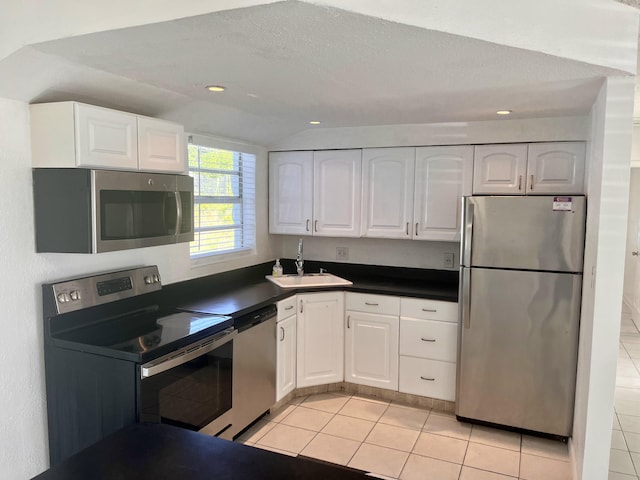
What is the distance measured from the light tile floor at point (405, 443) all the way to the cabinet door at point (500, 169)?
1690 mm

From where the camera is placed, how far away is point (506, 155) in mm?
3494

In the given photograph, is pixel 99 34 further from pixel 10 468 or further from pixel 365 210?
pixel 365 210

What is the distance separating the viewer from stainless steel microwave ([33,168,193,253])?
2.19m

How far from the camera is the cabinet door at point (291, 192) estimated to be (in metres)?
4.12

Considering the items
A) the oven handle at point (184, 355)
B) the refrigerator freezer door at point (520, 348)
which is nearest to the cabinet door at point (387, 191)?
the refrigerator freezer door at point (520, 348)

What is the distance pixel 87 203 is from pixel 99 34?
79 centimetres

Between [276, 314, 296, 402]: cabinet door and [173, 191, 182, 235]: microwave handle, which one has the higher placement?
[173, 191, 182, 235]: microwave handle

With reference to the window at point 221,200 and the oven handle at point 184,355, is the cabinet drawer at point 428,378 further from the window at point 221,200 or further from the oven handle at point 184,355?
the window at point 221,200

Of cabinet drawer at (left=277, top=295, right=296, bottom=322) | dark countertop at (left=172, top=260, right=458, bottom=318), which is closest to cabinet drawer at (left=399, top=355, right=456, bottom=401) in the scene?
dark countertop at (left=172, top=260, right=458, bottom=318)

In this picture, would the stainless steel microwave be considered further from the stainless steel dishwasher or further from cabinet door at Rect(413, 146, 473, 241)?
cabinet door at Rect(413, 146, 473, 241)

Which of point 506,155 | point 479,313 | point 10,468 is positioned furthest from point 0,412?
point 506,155

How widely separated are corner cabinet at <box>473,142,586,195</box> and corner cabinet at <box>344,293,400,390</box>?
1119 millimetres

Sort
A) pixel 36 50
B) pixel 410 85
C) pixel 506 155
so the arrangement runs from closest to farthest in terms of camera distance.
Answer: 1. pixel 36 50
2. pixel 410 85
3. pixel 506 155

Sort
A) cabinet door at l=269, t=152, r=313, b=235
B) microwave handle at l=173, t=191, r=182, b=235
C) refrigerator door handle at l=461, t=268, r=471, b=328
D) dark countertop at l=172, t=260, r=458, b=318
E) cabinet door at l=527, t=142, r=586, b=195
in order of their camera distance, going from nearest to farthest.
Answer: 1. microwave handle at l=173, t=191, r=182, b=235
2. dark countertop at l=172, t=260, r=458, b=318
3. refrigerator door handle at l=461, t=268, r=471, b=328
4. cabinet door at l=527, t=142, r=586, b=195
5. cabinet door at l=269, t=152, r=313, b=235
